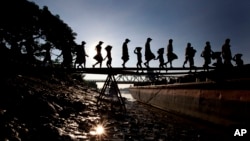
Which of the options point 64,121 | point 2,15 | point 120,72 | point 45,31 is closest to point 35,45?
point 45,31

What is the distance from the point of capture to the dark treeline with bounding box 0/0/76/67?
1001 inches

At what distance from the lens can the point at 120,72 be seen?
1585cm

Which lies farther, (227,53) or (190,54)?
(190,54)

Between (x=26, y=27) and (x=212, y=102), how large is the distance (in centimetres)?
2753

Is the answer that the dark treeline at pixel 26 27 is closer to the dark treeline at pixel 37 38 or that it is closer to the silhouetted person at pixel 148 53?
the dark treeline at pixel 37 38

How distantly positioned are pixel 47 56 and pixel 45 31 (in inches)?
697

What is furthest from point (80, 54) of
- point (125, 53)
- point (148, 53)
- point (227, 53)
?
point (227, 53)

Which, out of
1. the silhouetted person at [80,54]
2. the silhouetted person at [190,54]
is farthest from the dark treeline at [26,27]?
the silhouetted person at [190,54]

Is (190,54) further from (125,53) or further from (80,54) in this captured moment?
(80,54)

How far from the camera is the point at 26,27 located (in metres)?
32.2

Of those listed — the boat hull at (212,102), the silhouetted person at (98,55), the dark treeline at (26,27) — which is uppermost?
the dark treeline at (26,27)

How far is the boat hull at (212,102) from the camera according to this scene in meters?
9.65

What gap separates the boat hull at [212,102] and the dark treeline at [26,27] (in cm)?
1181

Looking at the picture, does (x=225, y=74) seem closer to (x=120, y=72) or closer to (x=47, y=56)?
(x=120, y=72)
